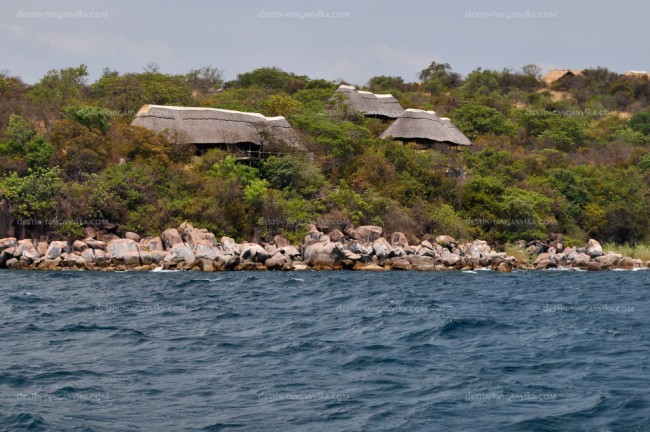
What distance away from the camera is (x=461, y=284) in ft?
92.1

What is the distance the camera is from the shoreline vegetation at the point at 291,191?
34094mm

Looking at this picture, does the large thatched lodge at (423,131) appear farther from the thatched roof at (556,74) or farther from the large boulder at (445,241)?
the thatched roof at (556,74)

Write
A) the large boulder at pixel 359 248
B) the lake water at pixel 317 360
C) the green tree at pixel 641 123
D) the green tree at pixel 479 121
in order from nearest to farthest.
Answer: the lake water at pixel 317 360 → the large boulder at pixel 359 248 → the green tree at pixel 479 121 → the green tree at pixel 641 123

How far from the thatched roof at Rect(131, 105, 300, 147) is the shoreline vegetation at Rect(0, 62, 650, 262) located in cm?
25

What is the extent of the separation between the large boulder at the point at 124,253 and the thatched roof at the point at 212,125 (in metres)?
9.94

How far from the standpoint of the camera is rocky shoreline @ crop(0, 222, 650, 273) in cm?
3156

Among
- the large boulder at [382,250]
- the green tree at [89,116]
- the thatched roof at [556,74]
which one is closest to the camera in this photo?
the large boulder at [382,250]

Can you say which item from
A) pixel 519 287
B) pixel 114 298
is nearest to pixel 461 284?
pixel 519 287

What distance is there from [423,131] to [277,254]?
751 inches

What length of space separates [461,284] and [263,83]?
4552 centimetres

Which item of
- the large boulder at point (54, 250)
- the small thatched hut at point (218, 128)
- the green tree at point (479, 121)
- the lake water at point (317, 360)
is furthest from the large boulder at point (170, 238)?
the green tree at point (479, 121)

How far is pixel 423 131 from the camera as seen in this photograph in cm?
4956

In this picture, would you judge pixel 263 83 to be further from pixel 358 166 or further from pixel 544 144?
pixel 358 166

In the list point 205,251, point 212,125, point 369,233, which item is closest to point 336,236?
point 369,233
